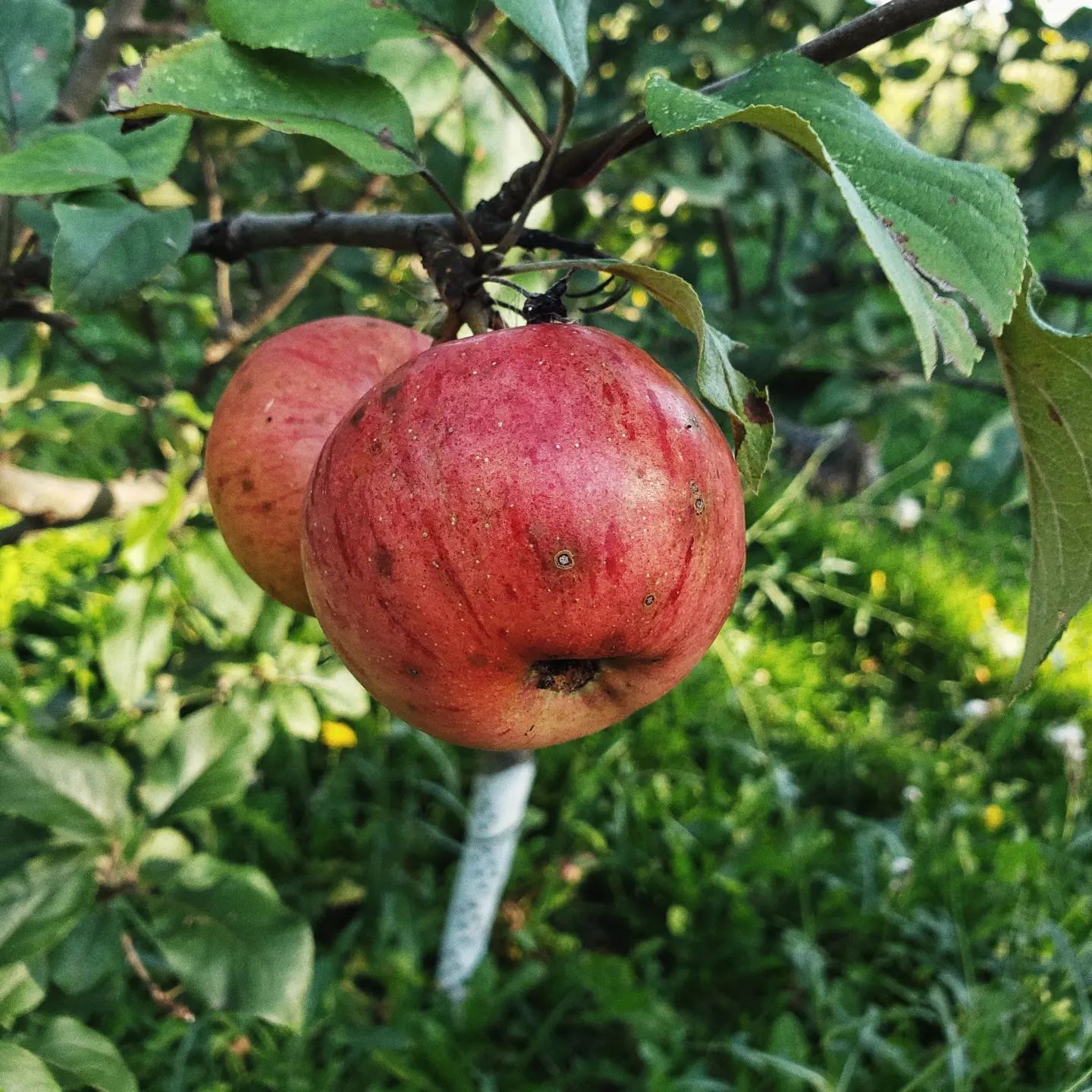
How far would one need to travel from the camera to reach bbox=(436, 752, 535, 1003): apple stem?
49.1 inches

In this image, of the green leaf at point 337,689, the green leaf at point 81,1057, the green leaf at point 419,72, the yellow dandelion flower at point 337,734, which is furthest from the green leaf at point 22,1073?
the yellow dandelion flower at point 337,734

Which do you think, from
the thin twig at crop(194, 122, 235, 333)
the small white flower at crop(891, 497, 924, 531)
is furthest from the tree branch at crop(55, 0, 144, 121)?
the small white flower at crop(891, 497, 924, 531)

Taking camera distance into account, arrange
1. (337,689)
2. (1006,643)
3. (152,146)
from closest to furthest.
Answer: (152,146) < (337,689) < (1006,643)

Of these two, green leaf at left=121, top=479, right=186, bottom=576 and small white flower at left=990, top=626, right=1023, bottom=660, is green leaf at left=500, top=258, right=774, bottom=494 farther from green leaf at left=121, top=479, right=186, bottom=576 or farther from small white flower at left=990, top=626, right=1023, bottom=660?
small white flower at left=990, top=626, right=1023, bottom=660

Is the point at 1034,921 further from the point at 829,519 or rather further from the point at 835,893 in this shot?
the point at 829,519

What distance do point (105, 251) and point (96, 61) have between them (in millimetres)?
573

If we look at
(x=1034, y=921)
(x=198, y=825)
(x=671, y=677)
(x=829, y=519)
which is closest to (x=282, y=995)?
(x=671, y=677)

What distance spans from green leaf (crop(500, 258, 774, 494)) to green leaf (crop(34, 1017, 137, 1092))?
631 millimetres

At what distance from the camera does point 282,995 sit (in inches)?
37.3

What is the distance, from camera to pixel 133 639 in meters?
Answer: 1.17

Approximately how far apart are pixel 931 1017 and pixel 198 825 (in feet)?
3.76

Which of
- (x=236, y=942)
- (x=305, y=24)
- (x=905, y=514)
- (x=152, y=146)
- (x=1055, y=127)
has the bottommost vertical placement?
(x=905, y=514)

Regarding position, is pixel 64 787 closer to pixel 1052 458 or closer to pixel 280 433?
pixel 280 433

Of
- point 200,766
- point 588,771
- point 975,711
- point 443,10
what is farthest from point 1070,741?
point 443,10
